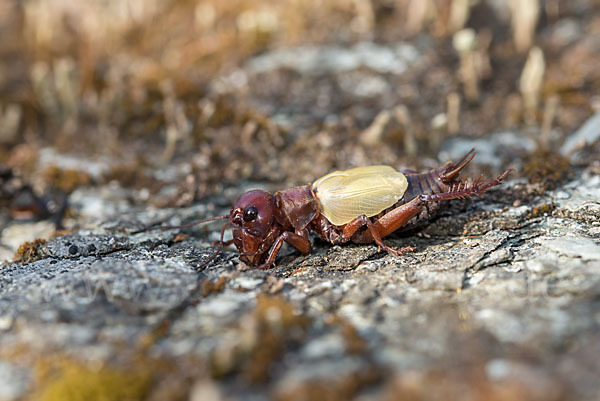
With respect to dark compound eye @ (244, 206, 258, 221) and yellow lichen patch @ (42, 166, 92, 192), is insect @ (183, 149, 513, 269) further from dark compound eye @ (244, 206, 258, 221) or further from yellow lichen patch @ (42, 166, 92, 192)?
yellow lichen patch @ (42, 166, 92, 192)

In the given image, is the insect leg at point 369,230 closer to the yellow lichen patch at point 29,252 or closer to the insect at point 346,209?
the insect at point 346,209

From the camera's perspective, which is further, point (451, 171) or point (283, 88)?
point (283, 88)

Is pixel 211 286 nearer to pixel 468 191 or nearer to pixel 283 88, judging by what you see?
pixel 468 191

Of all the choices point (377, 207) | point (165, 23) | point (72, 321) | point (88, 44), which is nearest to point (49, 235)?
point (72, 321)

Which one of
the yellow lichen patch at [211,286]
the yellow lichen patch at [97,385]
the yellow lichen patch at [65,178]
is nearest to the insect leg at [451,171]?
the yellow lichen patch at [211,286]

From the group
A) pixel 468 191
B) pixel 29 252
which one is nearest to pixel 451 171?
pixel 468 191

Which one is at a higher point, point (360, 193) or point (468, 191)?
point (360, 193)
